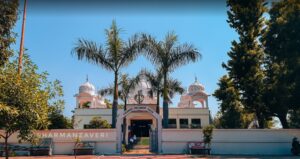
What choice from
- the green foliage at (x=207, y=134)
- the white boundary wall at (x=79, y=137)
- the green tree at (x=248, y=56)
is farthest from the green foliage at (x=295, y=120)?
the white boundary wall at (x=79, y=137)

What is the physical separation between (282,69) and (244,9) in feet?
20.7

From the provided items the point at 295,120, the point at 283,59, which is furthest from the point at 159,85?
the point at 295,120

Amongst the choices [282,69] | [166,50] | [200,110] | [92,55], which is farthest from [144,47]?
[200,110]

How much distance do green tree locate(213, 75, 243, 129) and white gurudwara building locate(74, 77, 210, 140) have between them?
366cm

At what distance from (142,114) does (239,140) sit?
10.5m

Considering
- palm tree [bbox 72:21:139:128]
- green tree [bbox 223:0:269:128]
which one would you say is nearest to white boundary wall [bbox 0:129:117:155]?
palm tree [bbox 72:21:139:128]

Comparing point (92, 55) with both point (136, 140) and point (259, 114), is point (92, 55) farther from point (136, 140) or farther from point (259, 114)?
point (259, 114)

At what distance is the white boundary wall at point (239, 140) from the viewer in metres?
18.9

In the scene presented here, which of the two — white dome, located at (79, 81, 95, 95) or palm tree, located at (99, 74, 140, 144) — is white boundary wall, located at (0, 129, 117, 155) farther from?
white dome, located at (79, 81, 95, 95)

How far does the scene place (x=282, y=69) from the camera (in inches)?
887

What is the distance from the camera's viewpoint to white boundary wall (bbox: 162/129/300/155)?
62.1 ft

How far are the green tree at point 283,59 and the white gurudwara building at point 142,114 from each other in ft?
27.6

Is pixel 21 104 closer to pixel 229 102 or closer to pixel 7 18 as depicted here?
pixel 7 18

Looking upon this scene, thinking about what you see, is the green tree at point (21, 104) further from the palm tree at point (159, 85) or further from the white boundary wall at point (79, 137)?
the palm tree at point (159, 85)
